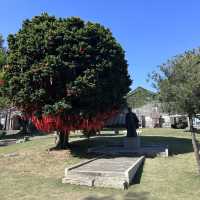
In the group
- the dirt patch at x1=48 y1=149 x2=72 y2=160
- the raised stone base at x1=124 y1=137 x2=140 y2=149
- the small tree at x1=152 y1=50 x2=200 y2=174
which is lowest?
the dirt patch at x1=48 y1=149 x2=72 y2=160

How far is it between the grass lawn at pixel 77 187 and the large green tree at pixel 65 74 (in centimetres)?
230

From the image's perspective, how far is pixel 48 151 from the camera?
62.2 feet

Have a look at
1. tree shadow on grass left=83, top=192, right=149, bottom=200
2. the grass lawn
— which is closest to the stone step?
the grass lawn

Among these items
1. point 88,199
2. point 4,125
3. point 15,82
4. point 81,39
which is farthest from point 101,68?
point 4,125

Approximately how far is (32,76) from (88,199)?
28.3ft

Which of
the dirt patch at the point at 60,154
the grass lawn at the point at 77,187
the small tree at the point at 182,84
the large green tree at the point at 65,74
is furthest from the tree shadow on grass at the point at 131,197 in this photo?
the dirt patch at the point at 60,154

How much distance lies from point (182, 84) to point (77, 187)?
5.39 metres

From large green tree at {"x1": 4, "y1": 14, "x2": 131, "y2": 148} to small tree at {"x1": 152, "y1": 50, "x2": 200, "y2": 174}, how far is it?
196 inches

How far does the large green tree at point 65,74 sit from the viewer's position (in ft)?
53.8

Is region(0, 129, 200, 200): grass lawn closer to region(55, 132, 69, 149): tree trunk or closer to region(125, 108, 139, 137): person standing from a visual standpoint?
region(55, 132, 69, 149): tree trunk

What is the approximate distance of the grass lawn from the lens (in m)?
10.5

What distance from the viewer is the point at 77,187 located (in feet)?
37.4

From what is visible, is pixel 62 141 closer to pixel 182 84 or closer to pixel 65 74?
pixel 65 74

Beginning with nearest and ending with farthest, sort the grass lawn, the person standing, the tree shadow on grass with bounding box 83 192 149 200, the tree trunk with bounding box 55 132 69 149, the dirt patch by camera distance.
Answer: the tree shadow on grass with bounding box 83 192 149 200 < the grass lawn < the dirt patch < the tree trunk with bounding box 55 132 69 149 < the person standing
